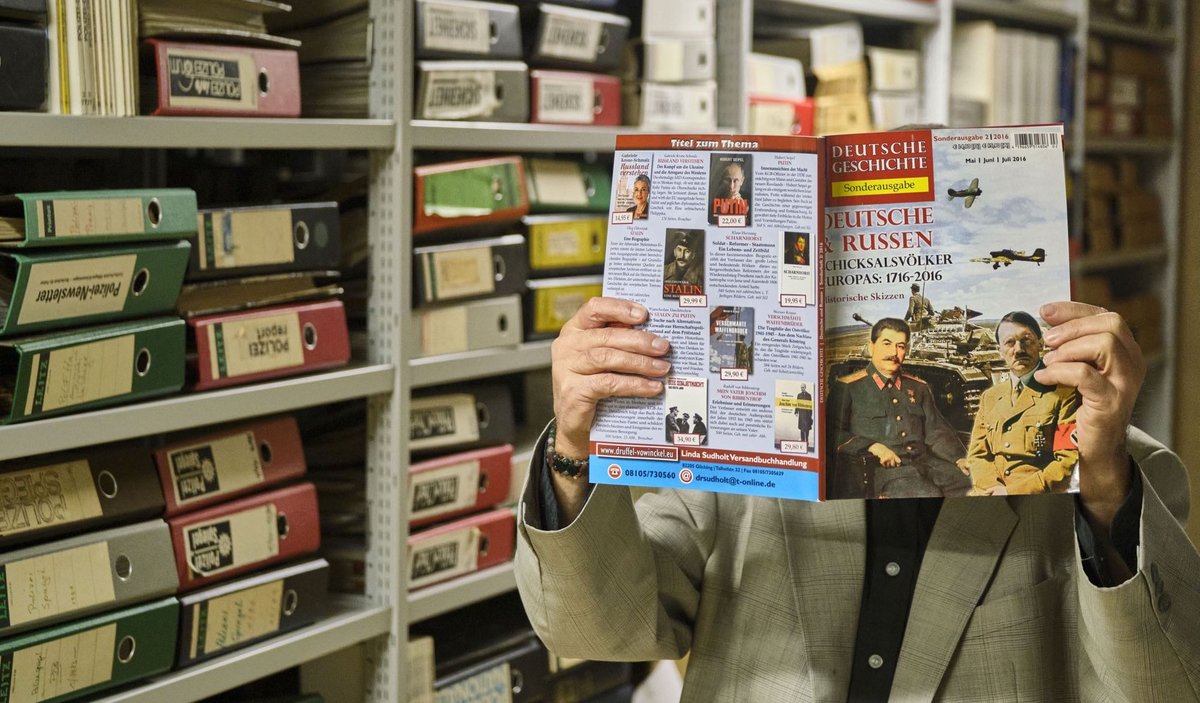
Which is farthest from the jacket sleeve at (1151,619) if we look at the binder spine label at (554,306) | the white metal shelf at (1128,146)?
the white metal shelf at (1128,146)

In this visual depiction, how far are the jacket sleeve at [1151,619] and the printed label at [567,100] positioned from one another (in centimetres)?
134

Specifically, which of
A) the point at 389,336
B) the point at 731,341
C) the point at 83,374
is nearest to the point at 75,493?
the point at 83,374

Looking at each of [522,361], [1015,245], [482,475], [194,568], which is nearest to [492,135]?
[522,361]

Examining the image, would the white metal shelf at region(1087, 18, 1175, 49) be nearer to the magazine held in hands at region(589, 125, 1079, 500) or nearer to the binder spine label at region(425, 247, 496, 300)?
the binder spine label at region(425, 247, 496, 300)

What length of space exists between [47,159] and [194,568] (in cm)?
63

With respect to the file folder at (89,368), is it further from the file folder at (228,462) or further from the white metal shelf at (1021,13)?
the white metal shelf at (1021,13)

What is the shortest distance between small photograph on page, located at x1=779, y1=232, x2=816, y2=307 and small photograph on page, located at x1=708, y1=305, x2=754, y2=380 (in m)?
0.04

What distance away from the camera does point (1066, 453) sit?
1.10m

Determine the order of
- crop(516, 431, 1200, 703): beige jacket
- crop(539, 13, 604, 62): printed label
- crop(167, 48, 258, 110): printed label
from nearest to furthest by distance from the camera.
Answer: crop(516, 431, 1200, 703): beige jacket, crop(167, 48, 258, 110): printed label, crop(539, 13, 604, 62): printed label

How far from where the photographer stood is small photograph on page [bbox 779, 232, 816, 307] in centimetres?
112

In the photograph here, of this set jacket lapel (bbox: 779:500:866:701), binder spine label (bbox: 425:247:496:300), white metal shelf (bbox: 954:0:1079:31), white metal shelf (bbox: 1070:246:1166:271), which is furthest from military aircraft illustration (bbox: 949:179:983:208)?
white metal shelf (bbox: 1070:246:1166:271)

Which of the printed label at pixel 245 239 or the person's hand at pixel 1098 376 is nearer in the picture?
the person's hand at pixel 1098 376

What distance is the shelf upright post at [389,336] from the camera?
185 cm

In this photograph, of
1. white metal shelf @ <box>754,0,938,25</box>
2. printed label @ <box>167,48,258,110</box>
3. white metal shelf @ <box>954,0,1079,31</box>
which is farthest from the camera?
white metal shelf @ <box>954,0,1079,31</box>
